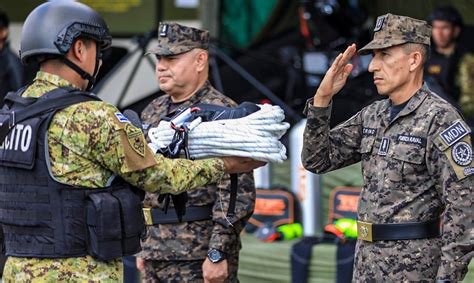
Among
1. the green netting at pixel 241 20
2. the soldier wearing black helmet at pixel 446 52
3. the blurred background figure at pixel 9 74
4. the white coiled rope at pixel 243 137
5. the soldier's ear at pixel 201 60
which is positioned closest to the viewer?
the white coiled rope at pixel 243 137

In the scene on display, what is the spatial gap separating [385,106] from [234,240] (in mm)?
1023

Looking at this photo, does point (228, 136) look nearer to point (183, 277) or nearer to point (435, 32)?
point (183, 277)

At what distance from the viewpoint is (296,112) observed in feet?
29.0

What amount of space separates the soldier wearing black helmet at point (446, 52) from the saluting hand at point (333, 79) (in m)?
3.79

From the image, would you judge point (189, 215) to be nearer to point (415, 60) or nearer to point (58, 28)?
point (415, 60)

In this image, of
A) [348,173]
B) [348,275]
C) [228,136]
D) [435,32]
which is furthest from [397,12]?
[228,136]

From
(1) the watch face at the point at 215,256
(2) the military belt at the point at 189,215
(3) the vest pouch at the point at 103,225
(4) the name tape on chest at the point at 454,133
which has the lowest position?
(1) the watch face at the point at 215,256

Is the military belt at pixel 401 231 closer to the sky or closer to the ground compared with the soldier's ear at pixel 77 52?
closer to the ground

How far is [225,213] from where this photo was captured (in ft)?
17.4

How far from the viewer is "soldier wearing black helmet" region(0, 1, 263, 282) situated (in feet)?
13.3

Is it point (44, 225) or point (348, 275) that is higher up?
point (44, 225)

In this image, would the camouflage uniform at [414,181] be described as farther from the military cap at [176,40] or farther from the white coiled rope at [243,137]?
the military cap at [176,40]

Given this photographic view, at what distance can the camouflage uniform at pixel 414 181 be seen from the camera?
449 cm

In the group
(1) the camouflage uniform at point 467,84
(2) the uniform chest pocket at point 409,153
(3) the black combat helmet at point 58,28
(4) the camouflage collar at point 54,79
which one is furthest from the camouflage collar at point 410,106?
(1) the camouflage uniform at point 467,84
